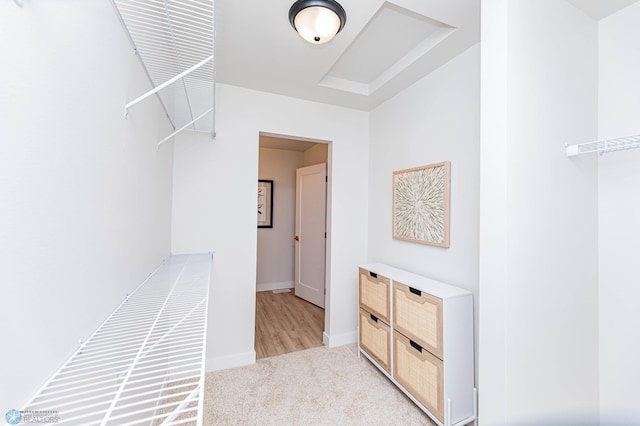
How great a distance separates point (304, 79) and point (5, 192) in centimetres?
218


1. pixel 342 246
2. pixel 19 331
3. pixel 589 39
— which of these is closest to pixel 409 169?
pixel 342 246

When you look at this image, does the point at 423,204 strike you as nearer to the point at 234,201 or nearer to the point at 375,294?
the point at 375,294

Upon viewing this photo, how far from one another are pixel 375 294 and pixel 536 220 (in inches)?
52.4

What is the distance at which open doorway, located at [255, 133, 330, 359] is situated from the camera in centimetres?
322

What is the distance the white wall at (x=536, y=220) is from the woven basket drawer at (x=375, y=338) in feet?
2.95

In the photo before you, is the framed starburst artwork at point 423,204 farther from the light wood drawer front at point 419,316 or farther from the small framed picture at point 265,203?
the small framed picture at point 265,203

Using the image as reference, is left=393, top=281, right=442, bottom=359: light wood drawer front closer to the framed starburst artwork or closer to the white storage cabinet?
the white storage cabinet

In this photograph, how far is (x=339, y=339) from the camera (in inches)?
110

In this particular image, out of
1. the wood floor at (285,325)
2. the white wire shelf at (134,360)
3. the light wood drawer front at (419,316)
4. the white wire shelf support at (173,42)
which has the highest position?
the white wire shelf support at (173,42)

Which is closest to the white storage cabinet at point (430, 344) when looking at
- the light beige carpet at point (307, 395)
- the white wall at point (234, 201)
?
the light beige carpet at point (307, 395)

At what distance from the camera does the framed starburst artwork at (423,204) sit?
79.8 inches

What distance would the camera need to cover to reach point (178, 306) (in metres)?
1.00

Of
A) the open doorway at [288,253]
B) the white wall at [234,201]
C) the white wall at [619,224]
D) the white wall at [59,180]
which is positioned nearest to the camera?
the white wall at [59,180]

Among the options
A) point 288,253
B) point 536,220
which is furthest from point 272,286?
point 536,220
